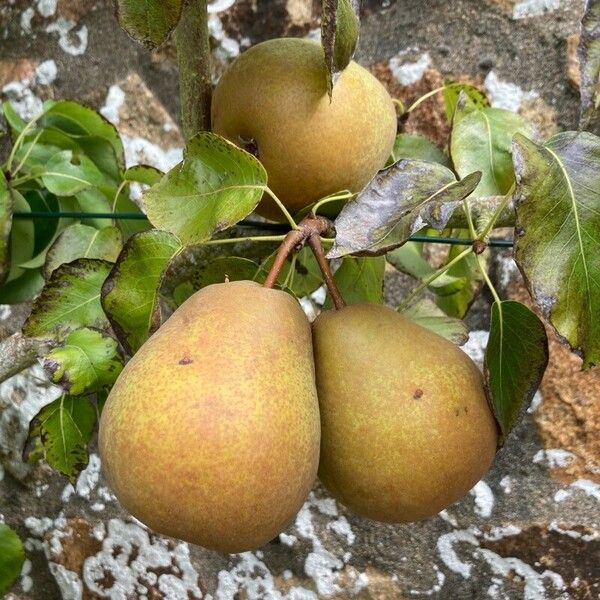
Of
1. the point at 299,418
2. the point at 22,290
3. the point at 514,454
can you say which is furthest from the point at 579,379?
the point at 22,290

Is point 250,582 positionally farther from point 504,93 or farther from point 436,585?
point 504,93

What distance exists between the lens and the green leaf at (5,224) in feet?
2.76

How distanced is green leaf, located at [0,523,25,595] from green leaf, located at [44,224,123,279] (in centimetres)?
38

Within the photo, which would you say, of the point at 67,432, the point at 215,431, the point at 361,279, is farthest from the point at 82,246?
the point at 215,431

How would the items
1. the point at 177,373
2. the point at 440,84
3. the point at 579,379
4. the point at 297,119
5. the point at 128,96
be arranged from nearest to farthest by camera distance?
the point at 177,373 → the point at 297,119 → the point at 579,379 → the point at 440,84 → the point at 128,96

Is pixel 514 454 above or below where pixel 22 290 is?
A: below

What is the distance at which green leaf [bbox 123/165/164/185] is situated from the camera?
0.85 meters

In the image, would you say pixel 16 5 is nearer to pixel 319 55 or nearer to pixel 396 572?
pixel 319 55

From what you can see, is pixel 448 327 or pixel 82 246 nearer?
pixel 448 327

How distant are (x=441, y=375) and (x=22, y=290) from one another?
579 mm

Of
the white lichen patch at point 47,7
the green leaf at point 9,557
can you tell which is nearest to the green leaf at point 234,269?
the green leaf at point 9,557

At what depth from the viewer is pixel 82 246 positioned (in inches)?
33.2

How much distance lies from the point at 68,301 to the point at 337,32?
0.35 metres

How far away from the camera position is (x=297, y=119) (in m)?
0.66
